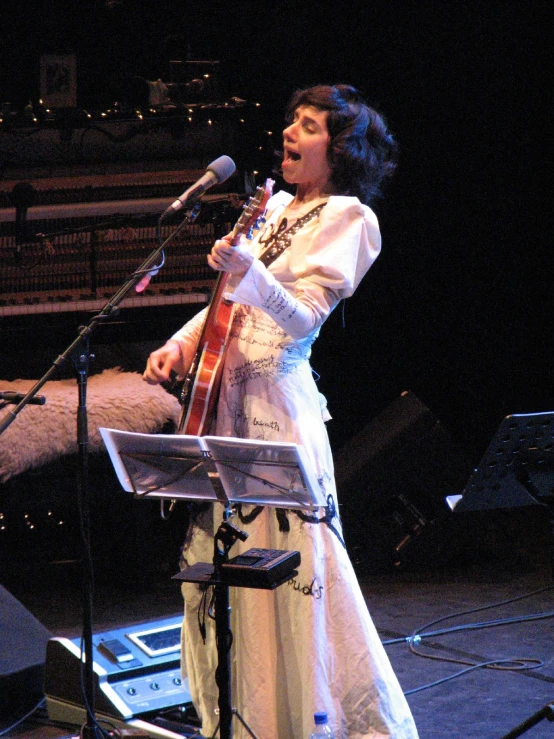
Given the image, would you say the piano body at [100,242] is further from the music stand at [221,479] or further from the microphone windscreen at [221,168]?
the music stand at [221,479]

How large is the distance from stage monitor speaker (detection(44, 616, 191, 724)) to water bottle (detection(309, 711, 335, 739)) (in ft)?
2.28

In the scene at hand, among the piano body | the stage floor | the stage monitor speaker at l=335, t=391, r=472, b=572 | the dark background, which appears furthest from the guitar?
the dark background

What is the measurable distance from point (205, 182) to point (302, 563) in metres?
1.10

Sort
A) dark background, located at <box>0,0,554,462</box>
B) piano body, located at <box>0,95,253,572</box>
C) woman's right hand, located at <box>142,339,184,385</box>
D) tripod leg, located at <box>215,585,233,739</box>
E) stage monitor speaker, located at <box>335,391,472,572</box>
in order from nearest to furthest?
tripod leg, located at <box>215,585,233,739</box> < woman's right hand, located at <box>142,339,184,385</box> < piano body, located at <box>0,95,253,572</box> < stage monitor speaker, located at <box>335,391,472,572</box> < dark background, located at <box>0,0,554,462</box>

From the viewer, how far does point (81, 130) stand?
5.10 metres

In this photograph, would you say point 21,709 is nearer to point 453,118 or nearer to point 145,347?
point 145,347

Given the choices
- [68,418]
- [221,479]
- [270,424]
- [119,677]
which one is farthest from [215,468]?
[68,418]

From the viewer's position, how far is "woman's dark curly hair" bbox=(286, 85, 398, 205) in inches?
123

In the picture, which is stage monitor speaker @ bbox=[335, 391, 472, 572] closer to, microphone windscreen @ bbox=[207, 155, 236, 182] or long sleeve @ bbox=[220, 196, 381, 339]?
long sleeve @ bbox=[220, 196, 381, 339]

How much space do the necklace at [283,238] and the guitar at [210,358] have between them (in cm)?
14

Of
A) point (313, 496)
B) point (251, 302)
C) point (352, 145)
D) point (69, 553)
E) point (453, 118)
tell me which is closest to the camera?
point (313, 496)

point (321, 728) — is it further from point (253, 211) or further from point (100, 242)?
point (100, 242)

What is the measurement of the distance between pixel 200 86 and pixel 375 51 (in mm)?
1389

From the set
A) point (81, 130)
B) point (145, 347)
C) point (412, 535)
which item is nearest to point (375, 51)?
point (81, 130)
